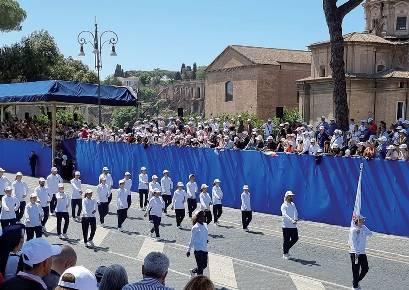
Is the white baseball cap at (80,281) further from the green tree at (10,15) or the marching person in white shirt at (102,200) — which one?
the green tree at (10,15)

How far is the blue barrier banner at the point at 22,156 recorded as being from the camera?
32500mm

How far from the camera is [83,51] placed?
1201 inches

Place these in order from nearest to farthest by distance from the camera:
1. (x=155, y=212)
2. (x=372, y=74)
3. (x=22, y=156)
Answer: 1. (x=155, y=212)
2. (x=22, y=156)
3. (x=372, y=74)

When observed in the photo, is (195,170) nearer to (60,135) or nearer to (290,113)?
(60,135)

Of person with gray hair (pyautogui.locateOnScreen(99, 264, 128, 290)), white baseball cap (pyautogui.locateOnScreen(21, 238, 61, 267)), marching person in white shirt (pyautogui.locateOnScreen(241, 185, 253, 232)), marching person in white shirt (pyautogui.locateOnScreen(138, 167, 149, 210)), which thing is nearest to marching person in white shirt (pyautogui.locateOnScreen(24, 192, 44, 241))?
marching person in white shirt (pyautogui.locateOnScreen(241, 185, 253, 232))

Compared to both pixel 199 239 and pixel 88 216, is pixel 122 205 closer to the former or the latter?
pixel 88 216

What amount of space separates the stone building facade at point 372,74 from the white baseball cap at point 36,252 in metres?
42.5

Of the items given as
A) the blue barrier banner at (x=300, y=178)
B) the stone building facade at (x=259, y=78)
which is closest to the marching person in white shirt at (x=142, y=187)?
the blue barrier banner at (x=300, y=178)

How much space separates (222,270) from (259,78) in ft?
167

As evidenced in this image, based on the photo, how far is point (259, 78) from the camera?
207 feet

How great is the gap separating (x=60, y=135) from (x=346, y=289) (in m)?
23.7

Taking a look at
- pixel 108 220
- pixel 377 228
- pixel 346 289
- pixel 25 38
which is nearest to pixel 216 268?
pixel 346 289

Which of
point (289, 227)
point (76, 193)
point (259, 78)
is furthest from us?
point (259, 78)

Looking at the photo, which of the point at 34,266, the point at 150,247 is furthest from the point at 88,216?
the point at 34,266
